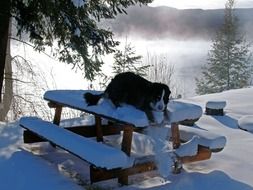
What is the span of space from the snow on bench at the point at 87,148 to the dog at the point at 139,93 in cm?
45

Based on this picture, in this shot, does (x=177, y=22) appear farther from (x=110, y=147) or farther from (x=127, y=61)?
(x=110, y=147)

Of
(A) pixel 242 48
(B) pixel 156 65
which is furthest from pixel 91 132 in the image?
(A) pixel 242 48

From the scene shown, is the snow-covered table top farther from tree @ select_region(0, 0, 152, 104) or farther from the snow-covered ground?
tree @ select_region(0, 0, 152, 104)

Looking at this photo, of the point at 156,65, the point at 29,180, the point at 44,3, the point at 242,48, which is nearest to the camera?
the point at 29,180

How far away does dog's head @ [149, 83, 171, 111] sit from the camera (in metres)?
3.68

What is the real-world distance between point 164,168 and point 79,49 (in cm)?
367

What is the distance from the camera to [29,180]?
3863mm

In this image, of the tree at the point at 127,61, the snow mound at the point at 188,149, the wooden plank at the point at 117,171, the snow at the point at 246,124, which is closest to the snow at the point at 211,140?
the snow mound at the point at 188,149

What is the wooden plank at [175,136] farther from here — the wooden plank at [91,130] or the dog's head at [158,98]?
the wooden plank at [91,130]

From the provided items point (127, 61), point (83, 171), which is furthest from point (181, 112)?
point (127, 61)

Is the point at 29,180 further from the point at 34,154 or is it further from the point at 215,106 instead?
the point at 215,106

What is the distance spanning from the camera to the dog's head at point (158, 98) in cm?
368

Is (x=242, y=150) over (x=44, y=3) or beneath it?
beneath

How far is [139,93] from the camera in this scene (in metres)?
3.81
